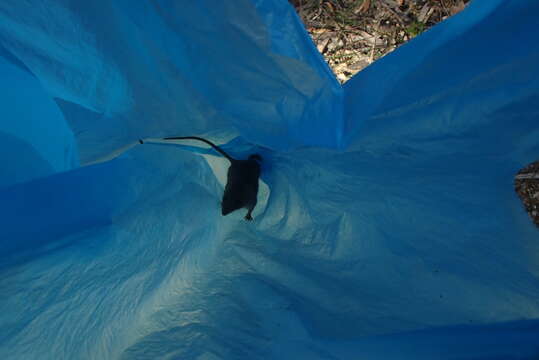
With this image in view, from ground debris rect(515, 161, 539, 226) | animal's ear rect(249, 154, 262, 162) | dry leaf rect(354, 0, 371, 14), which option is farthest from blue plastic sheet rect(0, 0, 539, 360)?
dry leaf rect(354, 0, 371, 14)

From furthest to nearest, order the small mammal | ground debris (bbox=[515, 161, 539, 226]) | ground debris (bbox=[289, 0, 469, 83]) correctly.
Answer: ground debris (bbox=[289, 0, 469, 83]), ground debris (bbox=[515, 161, 539, 226]), the small mammal

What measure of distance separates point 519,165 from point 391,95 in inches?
7.6

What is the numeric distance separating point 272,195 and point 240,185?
0.08 m

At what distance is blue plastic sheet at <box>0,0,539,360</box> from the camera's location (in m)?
0.47

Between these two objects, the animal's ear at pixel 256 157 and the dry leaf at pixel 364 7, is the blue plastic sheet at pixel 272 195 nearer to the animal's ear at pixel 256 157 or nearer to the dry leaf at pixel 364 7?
the animal's ear at pixel 256 157

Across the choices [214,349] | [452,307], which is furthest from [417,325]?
[214,349]

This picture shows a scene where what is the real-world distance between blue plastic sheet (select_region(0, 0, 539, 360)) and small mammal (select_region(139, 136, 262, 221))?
30 millimetres

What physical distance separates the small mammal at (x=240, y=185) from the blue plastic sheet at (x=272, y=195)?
0.03 metres

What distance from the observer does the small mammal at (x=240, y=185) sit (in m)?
0.60

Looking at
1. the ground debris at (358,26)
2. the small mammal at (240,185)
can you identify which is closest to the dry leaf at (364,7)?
the ground debris at (358,26)

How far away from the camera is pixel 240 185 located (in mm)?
608

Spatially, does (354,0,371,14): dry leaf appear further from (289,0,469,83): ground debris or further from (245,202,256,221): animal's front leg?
(245,202,256,221): animal's front leg

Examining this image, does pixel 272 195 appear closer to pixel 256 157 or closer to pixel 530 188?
pixel 256 157

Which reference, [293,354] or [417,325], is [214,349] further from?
[417,325]
